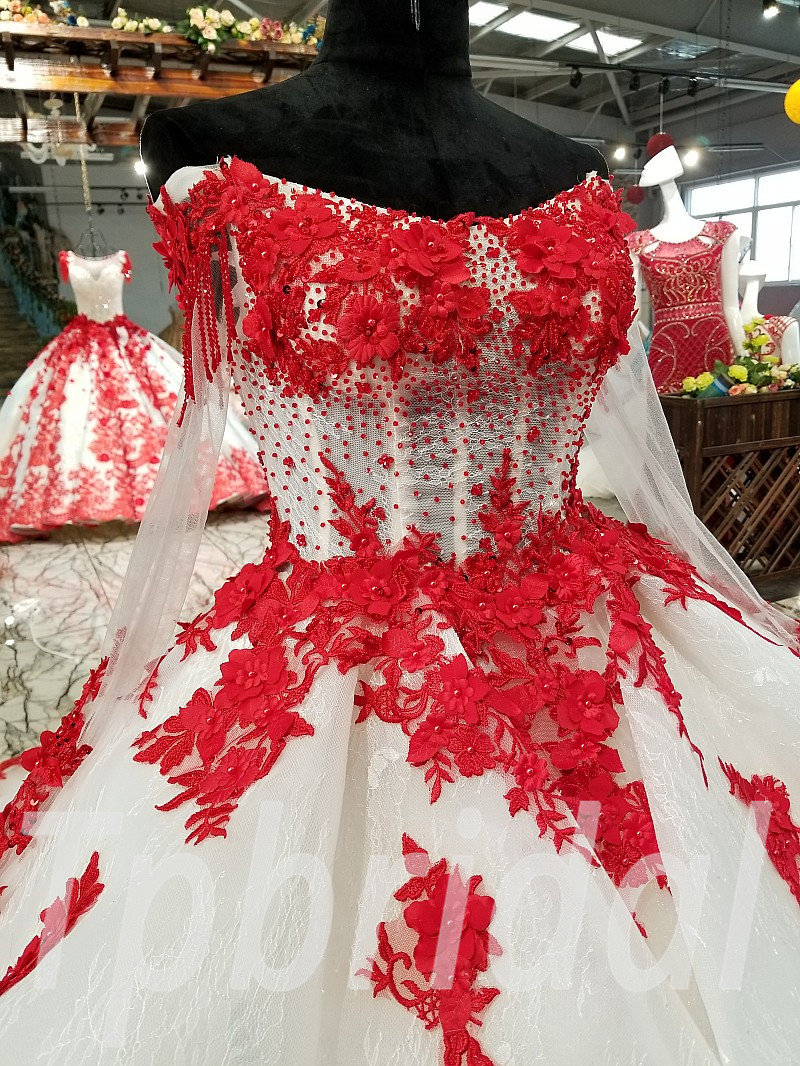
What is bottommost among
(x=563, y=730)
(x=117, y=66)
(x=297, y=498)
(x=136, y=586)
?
(x=563, y=730)

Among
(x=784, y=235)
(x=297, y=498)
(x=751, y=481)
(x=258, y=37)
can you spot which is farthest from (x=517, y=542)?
(x=258, y=37)

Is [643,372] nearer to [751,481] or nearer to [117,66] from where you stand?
[751,481]

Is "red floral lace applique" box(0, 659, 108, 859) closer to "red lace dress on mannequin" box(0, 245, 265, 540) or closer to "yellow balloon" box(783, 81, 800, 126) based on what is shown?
"red lace dress on mannequin" box(0, 245, 265, 540)

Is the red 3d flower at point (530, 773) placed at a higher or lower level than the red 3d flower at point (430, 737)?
lower

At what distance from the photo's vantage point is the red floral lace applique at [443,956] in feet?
2.54

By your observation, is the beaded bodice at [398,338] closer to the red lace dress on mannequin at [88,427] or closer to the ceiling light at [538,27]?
the ceiling light at [538,27]

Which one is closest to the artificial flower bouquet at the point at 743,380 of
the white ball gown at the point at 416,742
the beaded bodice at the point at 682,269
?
the beaded bodice at the point at 682,269

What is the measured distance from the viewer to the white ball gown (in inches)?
31.3

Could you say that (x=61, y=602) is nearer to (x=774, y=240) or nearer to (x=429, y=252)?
(x=429, y=252)

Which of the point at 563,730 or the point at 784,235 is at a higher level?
the point at 784,235

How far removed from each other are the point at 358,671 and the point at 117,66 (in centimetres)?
288

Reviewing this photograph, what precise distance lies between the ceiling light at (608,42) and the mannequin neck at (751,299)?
96 centimetres

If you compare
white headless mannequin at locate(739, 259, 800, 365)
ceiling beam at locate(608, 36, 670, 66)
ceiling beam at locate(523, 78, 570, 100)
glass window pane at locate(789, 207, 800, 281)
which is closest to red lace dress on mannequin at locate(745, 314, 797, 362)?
white headless mannequin at locate(739, 259, 800, 365)

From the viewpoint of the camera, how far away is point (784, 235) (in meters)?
2.67
